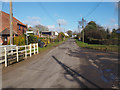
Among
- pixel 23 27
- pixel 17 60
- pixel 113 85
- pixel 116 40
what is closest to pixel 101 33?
pixel 116 40

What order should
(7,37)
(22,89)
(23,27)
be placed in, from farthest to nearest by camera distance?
(23,27), (7,37), (22,89)

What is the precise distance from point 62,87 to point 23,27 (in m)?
34.9

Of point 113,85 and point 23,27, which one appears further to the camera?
point 23,27

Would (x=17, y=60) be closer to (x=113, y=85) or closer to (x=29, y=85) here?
(x=29, y=85)

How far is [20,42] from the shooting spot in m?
17.8

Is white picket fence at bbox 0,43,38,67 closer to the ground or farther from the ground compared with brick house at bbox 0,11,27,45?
closer to the ground

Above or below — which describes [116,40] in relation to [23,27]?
below

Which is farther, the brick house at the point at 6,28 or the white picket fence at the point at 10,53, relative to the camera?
the brick house at the point at 6,28

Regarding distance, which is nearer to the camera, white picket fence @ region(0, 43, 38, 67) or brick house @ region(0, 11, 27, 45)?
white picket fence @ region(0, 43, 38, 67)

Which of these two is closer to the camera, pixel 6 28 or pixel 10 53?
pixel 10 53

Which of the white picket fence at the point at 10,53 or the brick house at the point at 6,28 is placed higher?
the brick house at the point at 6,28

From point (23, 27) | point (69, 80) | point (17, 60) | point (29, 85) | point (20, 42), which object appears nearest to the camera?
point (29, 85)

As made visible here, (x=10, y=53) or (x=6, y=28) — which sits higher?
(x=6, y=28)

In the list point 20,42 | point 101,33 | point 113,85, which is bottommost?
point 113,85
